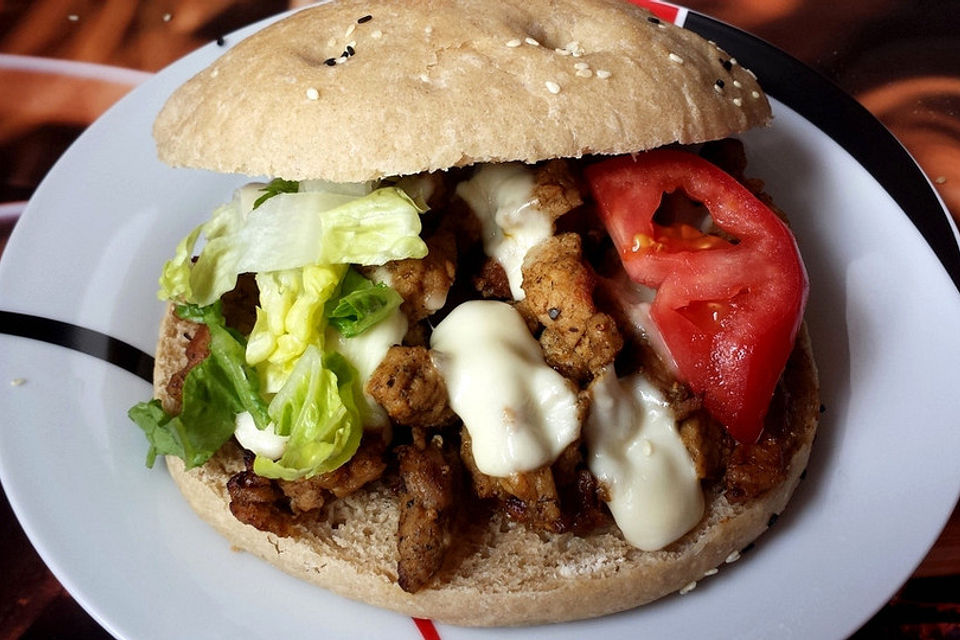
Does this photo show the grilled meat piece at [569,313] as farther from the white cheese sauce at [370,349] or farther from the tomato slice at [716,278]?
the white cheese sauce at [370,349]

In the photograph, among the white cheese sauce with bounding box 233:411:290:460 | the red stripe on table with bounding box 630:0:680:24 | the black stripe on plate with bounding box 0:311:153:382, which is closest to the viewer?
the white cheese sauce with bounding box 233:411:290:460

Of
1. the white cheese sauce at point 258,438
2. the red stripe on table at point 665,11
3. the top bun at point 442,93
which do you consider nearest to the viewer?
the top bun at point 442,93

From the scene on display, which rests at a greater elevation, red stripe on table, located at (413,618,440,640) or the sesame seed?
the sesame seed

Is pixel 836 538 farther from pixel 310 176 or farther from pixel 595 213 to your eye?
pixel 310 176

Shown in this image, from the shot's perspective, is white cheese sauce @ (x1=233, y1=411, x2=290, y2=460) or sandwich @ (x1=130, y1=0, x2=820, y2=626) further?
white cheese sauce @ (x1=233, y1=411, x2=290, y2=460)

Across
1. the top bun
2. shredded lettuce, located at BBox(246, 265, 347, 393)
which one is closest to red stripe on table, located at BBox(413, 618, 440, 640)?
shredded lettuce, located at BBox(246, 265, 347, 393)

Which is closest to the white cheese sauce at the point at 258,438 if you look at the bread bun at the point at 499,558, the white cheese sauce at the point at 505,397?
the bread bun at the point at 499,558

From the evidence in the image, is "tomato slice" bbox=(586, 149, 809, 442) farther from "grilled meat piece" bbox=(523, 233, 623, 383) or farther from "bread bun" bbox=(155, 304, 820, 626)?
"bread bun" bbox=(155, 304, 820, 626)
